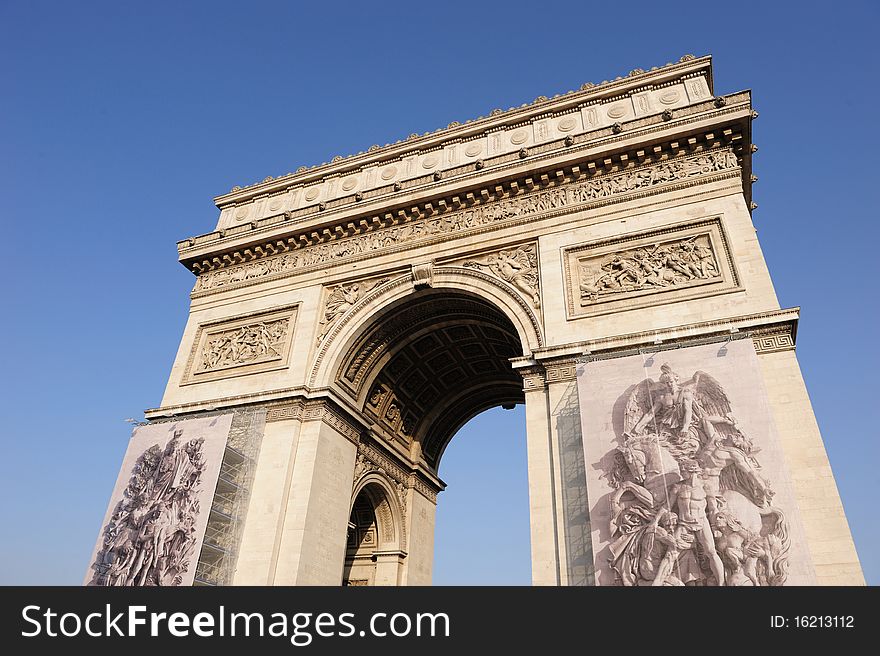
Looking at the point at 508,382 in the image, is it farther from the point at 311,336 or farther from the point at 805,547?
the point at 805,547

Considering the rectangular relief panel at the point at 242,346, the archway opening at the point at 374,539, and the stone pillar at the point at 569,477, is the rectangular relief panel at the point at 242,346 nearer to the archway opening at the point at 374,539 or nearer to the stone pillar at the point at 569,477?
the archway opening at the point at 374,539

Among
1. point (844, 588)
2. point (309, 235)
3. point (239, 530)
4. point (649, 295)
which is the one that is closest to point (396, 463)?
point (239, 530)

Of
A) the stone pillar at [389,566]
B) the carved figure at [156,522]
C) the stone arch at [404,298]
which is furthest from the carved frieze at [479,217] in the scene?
the stone pillar at [389,566]

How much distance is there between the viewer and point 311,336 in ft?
49.1

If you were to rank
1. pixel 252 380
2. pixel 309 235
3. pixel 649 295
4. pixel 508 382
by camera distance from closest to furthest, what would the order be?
pixel 649 295, pixel 252 380, pixel 309 235, pixel 508 382

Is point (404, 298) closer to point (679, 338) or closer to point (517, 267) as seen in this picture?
point (517, 267)

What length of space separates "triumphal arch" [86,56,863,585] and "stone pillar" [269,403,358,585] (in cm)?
6

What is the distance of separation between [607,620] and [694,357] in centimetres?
534

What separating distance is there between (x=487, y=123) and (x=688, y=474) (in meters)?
11.2

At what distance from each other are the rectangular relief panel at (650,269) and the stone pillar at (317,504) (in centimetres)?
621

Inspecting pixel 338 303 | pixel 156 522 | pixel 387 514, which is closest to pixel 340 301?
pixel 338 303

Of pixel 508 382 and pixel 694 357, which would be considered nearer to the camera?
pixel 694 357

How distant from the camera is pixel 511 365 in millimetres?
13281

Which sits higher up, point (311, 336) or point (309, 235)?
point (309, 235)
